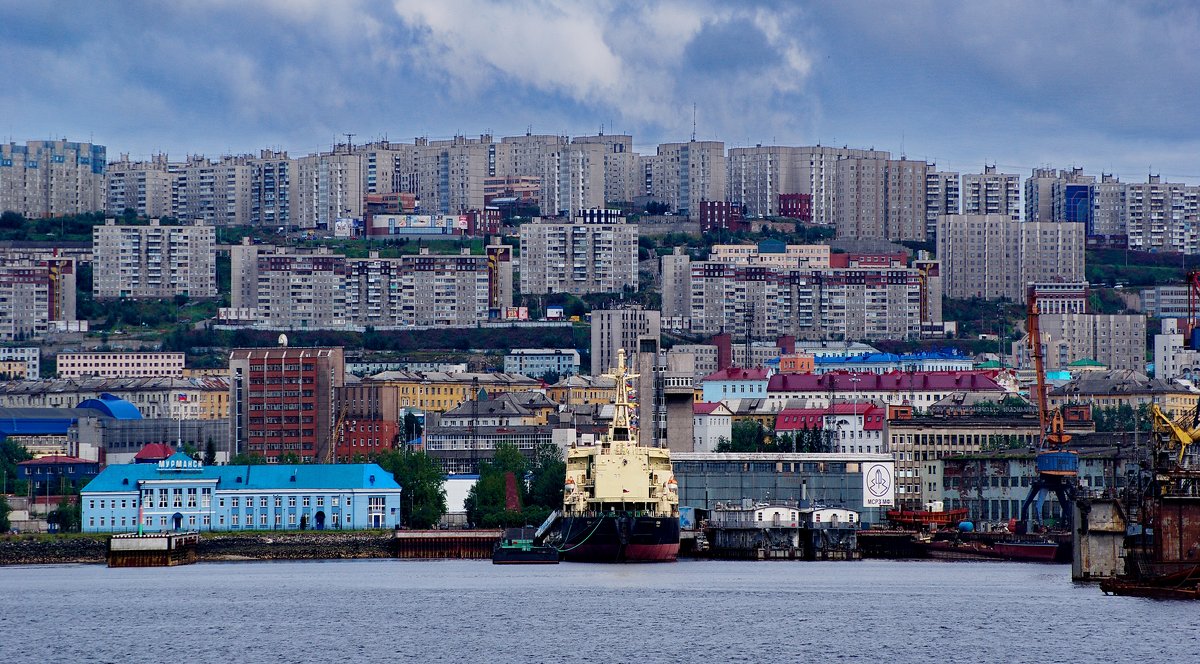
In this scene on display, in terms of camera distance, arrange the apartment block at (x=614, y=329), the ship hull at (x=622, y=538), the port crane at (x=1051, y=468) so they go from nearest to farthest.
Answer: the ship hull at (x=622, y=538) < the port crane at (x=1051, y=468) < the apartment block at (x=614, y=329)

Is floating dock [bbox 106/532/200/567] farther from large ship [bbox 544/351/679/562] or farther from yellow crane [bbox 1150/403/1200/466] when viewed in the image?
yellow crane [bbox 1150/403/1200/466]

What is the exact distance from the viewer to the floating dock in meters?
100

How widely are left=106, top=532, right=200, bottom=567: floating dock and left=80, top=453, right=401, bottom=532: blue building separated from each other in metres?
12.7

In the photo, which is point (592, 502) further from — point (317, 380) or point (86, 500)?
point (317, 380)

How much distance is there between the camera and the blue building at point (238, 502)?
115m

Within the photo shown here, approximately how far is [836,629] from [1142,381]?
99.4 m

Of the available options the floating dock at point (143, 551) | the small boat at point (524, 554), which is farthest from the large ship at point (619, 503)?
the floating dock at point (143, 551)

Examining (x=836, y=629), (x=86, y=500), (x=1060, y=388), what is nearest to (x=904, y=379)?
(x=1060, y=388)

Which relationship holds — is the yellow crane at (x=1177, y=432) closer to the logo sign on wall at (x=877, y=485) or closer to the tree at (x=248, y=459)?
the logo sign on wall at (x=877, y=485)

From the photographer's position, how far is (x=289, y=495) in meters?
116

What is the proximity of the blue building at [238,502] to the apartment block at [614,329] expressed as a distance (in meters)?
76.0

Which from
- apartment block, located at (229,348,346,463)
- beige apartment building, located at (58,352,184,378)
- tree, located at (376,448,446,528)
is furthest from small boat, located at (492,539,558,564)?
beige apartment building, located at (58,352,184,378)

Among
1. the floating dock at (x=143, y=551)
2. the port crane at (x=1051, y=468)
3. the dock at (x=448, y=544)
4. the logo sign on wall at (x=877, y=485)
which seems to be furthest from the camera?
the logo sign on wall at (x=877, y=485)

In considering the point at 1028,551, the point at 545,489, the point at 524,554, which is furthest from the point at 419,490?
the point at 1028,551
